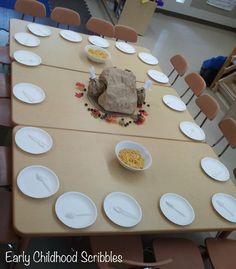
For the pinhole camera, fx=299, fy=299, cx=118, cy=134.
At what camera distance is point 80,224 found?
145 cm

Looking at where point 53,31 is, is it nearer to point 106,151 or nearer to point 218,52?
point 106,151

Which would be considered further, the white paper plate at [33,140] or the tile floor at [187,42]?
the tile floor at [187,42]

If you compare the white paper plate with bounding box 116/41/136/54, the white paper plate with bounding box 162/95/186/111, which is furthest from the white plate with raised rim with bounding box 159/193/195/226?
the white paper plate with bounding box 116/41/136/54

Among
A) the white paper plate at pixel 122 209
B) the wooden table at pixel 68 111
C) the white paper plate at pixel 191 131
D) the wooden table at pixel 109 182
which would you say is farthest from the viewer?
the white paper plate at pixel 191 131

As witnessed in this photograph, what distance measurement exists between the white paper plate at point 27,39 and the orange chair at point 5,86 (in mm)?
325

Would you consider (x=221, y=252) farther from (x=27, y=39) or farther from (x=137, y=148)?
(x=27, y=39)

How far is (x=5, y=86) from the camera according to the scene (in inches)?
97.3

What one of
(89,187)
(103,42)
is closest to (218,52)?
(103,42)

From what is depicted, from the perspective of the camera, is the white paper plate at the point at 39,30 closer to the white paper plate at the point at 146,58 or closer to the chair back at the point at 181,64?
the white paper plate at the point at 146,58

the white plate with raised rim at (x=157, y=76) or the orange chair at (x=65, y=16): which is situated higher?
the white plate with raised rim at (x=157, y=76)

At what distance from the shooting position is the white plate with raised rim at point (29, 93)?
6.56 feet

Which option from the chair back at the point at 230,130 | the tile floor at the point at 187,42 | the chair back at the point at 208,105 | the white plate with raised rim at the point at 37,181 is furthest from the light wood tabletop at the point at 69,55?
the tile floor at the point at 187,42

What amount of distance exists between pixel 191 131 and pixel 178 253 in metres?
0.93

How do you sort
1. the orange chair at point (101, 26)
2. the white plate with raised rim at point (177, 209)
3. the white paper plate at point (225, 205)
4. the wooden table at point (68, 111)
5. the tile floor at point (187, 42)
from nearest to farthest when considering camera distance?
the white plate with raised rim at point (177, 209)
the white paper plate at point (225, 205)
the wooden table at point (68, 111)
the orange chair at point (101, 26)
the tile floor at point (187, 42)
